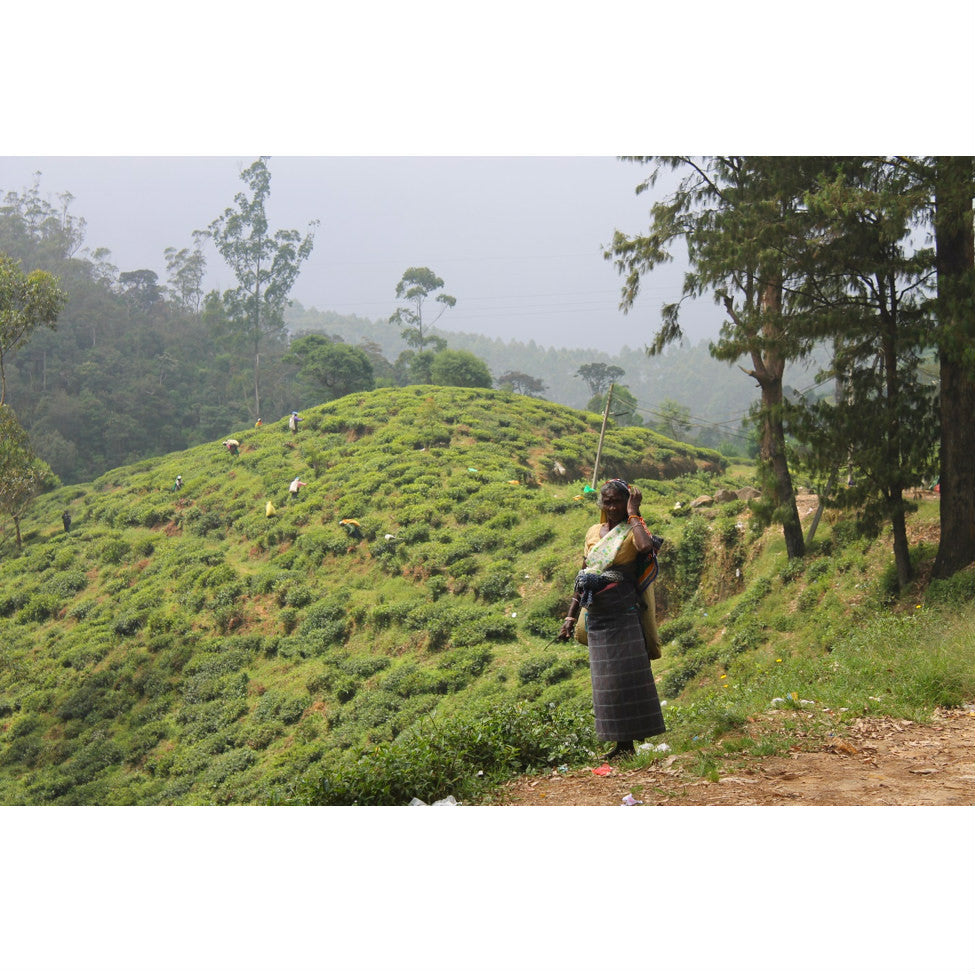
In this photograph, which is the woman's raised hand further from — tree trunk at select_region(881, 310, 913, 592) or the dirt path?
tree trunk at select_region(881, 310, 913, 592)

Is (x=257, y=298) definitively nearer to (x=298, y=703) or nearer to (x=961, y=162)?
(x=298, y=703)

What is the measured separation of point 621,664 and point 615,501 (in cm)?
97

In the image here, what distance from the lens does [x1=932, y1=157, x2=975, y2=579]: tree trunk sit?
794 cm

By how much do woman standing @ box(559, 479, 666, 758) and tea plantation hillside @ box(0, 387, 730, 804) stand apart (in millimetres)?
716

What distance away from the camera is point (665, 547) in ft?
45.1

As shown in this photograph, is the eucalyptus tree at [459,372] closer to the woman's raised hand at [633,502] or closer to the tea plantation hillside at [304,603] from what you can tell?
the tea plantation hillside at [304,603]

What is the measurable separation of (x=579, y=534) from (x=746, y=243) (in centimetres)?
812

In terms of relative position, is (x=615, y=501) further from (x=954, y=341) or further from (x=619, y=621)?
(x=954, y=341)

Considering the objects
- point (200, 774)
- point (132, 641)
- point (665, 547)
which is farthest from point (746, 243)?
point (132, 641)

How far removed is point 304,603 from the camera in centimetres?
1788

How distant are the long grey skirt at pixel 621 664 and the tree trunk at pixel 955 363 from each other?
5737 millimetres

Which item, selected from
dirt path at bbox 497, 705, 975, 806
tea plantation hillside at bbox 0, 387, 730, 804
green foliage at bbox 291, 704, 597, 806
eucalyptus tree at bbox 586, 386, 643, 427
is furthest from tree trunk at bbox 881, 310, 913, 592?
eucalyptus tree at bbox 586, 386, 643, 427

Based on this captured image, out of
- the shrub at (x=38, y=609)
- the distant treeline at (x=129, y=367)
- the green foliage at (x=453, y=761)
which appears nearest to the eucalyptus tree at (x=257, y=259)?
the distant treeline at (x=129, y=367)

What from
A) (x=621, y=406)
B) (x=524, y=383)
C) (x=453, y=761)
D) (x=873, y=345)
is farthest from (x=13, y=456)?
(x=524, y=383)
